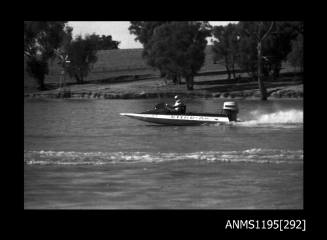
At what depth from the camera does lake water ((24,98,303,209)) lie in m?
19.7

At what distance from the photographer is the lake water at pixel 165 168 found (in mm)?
19656

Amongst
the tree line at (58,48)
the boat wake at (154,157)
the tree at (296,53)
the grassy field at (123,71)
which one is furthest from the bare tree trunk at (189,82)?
the boat wake at (154,157)

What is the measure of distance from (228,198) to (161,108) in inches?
910

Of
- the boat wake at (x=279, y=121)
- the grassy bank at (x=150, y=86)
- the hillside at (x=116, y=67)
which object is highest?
the hillside at (x=116, y=67)

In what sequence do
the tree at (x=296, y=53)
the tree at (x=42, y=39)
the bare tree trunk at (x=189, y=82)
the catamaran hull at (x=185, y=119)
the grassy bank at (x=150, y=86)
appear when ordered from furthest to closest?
the tree at (x=42, y=39)
the bare tree trunk at (x=189, y=82)
the grassy bank at (x=150, y=86)
the tree at (x=296, y=53)
the catamaran hull at (x=185, y=119)

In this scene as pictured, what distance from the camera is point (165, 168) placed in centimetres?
2469

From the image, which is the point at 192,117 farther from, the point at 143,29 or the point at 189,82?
the point at 143,29

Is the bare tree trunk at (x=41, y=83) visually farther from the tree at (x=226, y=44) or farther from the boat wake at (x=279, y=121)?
the boat wake at (x=279, y=121)

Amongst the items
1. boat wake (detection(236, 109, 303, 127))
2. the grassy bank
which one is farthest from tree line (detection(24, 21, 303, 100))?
boat wake (detection(236, 109, 303, 127))

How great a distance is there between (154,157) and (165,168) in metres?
2.69

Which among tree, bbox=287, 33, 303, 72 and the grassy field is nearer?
tree, bbox=287, 33, 303, 72

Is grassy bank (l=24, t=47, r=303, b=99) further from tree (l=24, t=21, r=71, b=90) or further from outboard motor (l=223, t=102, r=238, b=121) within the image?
outboard motor (l=223, t=102, r=238, b=121)

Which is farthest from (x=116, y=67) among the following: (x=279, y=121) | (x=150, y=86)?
(x=279, y=121)
